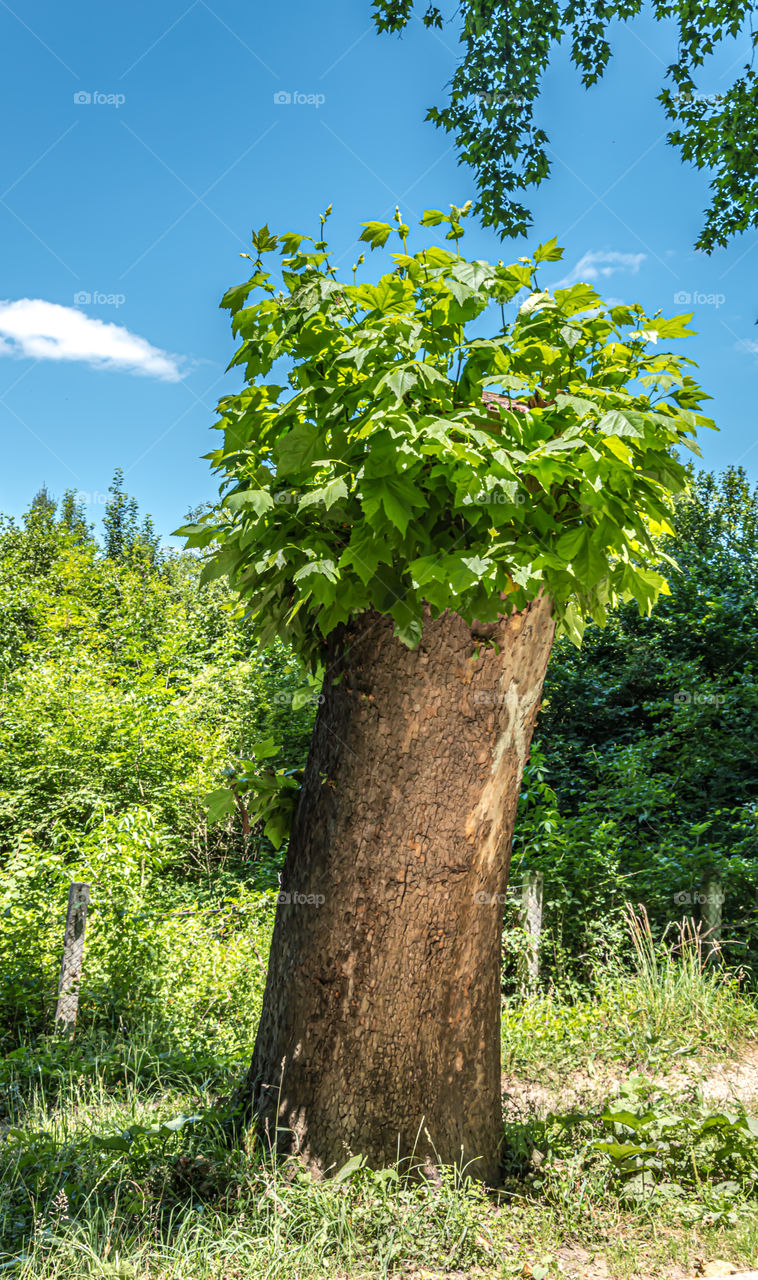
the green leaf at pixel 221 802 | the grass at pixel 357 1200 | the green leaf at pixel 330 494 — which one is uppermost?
the green leaf at pixel 330 494

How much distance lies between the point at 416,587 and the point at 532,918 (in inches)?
200

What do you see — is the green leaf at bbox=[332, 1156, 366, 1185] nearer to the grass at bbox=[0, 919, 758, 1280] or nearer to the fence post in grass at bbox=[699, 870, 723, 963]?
the grass at bbox=[0, 919, 758, 1280]

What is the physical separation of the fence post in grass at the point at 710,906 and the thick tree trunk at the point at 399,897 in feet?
13.9

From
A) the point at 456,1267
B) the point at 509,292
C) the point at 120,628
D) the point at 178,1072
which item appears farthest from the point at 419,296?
the point at 120,628

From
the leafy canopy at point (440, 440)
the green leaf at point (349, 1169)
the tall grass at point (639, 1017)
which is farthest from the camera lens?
the tall grass at point (639, 1017)

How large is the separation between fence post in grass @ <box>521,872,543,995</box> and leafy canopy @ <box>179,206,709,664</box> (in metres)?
4.61

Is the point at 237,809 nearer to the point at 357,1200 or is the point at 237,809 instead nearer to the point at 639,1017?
the point at 357,1200

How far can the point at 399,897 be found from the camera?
9.60 ft

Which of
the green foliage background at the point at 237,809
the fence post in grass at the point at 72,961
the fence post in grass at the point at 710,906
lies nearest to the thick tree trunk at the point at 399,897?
the green foliage background at the point at 237,809

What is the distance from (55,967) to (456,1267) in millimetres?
4656

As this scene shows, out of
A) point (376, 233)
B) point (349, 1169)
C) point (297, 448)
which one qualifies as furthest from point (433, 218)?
point (349, 1169)

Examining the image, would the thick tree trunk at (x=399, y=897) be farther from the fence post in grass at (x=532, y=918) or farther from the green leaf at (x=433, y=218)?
the fence post in grass at (x=532, y=918)

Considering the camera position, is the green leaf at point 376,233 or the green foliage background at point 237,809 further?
the green foliage background at point 237,809

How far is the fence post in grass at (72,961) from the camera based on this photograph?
5.57 meters
